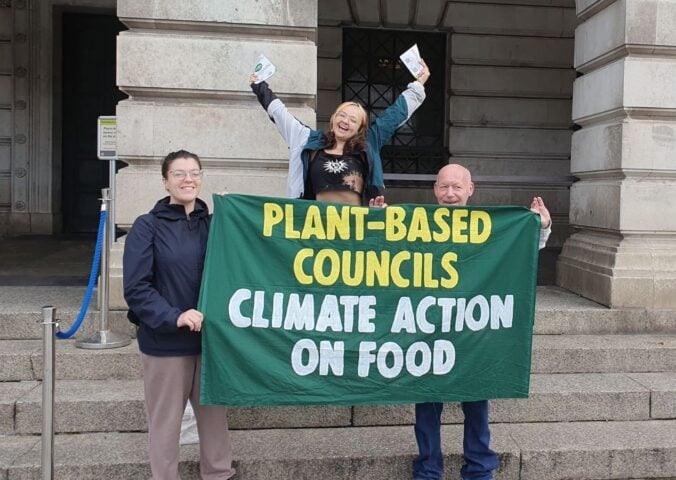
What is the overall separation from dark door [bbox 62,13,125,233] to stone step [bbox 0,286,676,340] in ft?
22.9

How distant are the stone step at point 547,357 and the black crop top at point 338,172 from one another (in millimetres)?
2054

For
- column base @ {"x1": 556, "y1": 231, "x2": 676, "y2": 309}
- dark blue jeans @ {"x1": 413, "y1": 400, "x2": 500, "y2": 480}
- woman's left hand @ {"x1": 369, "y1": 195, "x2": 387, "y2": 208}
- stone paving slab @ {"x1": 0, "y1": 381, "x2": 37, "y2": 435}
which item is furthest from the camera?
column base @ {"x1": 556, "y1": 231, "x2": 676, "y2": 309}

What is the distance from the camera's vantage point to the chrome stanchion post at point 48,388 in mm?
3508

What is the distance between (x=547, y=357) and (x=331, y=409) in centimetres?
192

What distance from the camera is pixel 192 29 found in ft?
19.6

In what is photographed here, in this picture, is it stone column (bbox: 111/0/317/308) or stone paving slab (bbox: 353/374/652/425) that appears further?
stone column (bbox: 111/0/317/308)

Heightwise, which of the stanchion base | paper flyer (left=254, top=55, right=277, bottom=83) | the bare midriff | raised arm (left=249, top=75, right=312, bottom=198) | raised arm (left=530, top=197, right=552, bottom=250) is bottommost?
the stanchion base

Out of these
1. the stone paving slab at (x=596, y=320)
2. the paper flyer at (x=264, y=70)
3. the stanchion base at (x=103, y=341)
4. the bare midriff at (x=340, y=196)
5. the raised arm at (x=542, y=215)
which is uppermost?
the paper flyer at (x=264, y=70)

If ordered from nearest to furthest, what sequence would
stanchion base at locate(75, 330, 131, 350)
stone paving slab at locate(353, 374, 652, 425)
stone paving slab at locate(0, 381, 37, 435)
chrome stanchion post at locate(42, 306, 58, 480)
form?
chrome stanchion post at locate(42, 306, 58, 480), stone paving slab at locate(0, 381, 37, 435), stone paving slab at locate(353, 374, 652, 425), stanchion base at locate(75, 330, 131, 350)

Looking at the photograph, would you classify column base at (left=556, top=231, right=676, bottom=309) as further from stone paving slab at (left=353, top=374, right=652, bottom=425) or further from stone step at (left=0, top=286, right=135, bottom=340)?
stone step at (left=0, top=286, right=135, bottom=340)

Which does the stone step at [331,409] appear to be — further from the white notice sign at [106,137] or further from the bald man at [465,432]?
the white notice sign at [106,137]

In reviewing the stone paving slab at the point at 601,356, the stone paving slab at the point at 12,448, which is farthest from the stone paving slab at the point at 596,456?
the stone paving slab at the point at 12,448

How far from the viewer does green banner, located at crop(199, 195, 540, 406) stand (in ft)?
12.7

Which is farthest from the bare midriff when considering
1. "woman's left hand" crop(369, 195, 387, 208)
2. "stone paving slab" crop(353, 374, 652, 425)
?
"stone paving slab" crop(353, 374, 652, 425)
